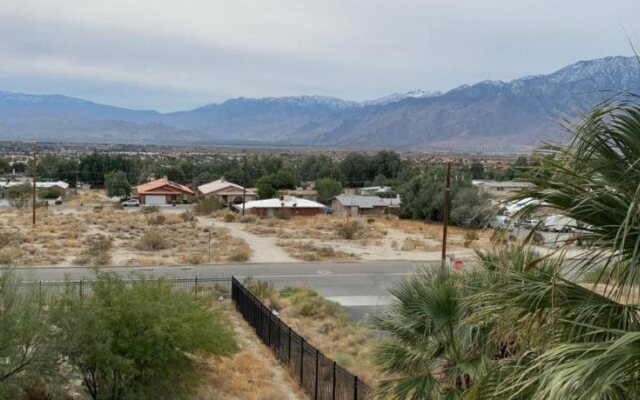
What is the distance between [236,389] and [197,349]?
2392 millimetres

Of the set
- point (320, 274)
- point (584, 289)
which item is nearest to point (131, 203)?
point (320, 274)

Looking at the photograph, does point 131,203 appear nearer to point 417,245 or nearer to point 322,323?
point 417,245

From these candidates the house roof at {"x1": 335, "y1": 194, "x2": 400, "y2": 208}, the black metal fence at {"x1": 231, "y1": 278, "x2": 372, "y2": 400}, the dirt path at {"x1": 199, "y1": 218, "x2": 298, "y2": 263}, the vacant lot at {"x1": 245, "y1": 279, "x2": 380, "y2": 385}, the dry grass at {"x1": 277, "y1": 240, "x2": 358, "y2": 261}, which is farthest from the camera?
the house roof at {"x1": 335, "y1": 194, "x2": 400, "y2": 208}

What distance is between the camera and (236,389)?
16.4 metres

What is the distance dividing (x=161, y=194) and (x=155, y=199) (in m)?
1.12

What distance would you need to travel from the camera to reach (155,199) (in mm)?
96188

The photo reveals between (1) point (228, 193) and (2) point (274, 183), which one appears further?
(2) point (274, 183)

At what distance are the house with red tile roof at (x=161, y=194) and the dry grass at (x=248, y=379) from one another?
78.7 m

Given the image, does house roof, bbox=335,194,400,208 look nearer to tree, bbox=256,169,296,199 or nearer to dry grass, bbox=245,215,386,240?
tree, bbox=256,169,296,199

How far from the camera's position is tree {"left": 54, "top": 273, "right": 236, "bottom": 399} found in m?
13.3

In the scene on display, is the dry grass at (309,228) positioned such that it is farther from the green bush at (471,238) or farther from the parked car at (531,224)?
the parked car at (531,224)

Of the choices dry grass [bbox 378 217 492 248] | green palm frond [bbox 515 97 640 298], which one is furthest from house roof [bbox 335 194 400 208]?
green palm frond [bbox 515 97 640 298]

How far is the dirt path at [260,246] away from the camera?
4359cm

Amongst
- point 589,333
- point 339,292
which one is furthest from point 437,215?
point 589,333
